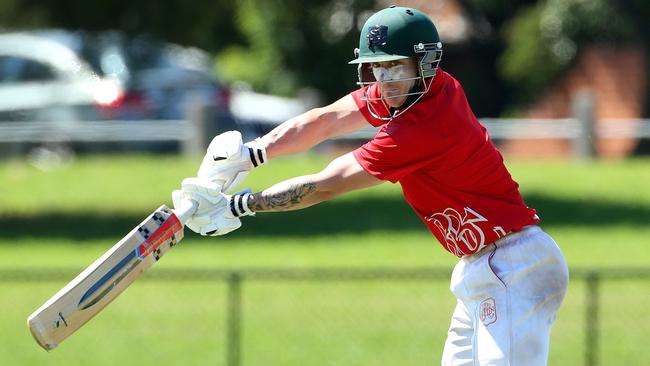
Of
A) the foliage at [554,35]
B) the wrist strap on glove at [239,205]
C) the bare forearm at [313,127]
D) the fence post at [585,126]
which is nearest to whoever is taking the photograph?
the wrist strap on glove at [239,205]

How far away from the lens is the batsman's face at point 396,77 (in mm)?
6855

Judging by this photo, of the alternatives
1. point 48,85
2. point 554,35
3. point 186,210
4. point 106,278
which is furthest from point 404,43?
point 554,35

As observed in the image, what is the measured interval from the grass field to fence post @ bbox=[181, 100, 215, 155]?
10.2 inches

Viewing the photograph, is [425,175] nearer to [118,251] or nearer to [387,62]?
[387,62]

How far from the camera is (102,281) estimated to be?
22.7 ft

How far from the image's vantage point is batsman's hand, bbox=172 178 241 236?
6.81 meters

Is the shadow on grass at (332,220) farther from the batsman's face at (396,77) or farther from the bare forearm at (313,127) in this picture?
the batsman's face at (396,77)

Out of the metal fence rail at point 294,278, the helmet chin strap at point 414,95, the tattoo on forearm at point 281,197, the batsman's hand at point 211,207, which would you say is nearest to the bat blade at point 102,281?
the batsman's hand at point 211,207

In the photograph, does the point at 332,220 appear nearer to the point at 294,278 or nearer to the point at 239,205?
the point at 294,278

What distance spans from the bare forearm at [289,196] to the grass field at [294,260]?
472 cm

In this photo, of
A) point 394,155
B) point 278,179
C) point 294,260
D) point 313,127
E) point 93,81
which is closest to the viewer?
point 394,155

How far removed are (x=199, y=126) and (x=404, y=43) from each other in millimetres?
13152

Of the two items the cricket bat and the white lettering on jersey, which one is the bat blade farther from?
the white lettering on jersey

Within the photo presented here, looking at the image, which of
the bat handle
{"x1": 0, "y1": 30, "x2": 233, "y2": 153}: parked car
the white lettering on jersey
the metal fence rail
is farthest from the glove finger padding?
{"x1": 0, "y1": 30, "x2": 233, "y2": 153}: parked car
